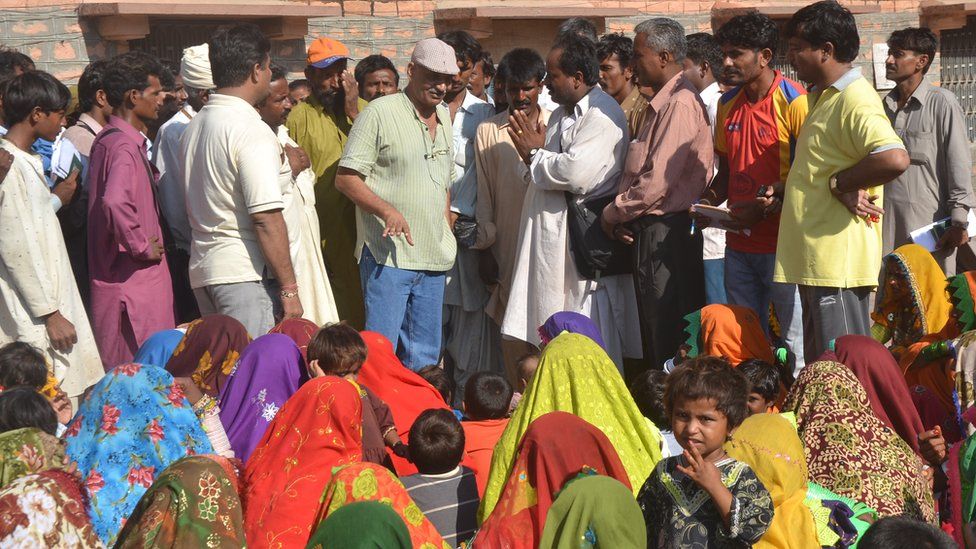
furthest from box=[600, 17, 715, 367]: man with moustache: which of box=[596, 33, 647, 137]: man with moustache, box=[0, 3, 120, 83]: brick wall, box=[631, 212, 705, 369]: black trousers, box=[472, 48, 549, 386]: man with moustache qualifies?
box=[0, 3, 120, 83]: brick wall

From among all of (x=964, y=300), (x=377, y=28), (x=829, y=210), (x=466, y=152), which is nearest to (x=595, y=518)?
(x=829, y=210)

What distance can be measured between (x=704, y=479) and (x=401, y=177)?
11.0 feet

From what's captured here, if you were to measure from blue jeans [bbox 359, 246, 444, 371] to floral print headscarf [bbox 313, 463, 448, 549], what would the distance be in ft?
8.45

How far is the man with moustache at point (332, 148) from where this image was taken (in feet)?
23.3

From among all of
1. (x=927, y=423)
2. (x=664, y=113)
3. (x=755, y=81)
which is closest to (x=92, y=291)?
(x=664, y=113)

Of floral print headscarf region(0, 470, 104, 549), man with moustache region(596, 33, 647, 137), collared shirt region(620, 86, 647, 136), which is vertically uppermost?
man with moustache region(596, 33, 647, 137)

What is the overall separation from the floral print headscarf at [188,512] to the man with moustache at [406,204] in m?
2.77

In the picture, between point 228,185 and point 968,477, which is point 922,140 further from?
point 228,185

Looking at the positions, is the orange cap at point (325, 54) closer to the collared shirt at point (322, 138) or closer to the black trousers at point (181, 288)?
the collared shirt at point (322, 138)

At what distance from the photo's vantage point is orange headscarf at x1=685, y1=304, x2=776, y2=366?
5551 mm

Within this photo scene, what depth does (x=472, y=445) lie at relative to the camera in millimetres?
4758

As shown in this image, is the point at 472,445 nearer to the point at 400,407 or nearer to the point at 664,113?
the point at 400,407

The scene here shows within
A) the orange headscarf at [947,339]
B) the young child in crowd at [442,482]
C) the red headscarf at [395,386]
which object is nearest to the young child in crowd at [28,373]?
the red headscarf at [395,386]

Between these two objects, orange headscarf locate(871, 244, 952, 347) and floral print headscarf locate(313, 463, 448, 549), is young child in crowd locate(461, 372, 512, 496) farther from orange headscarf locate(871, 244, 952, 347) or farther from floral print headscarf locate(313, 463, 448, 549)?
orange headscarf locate(871, 244, 952, 347)
